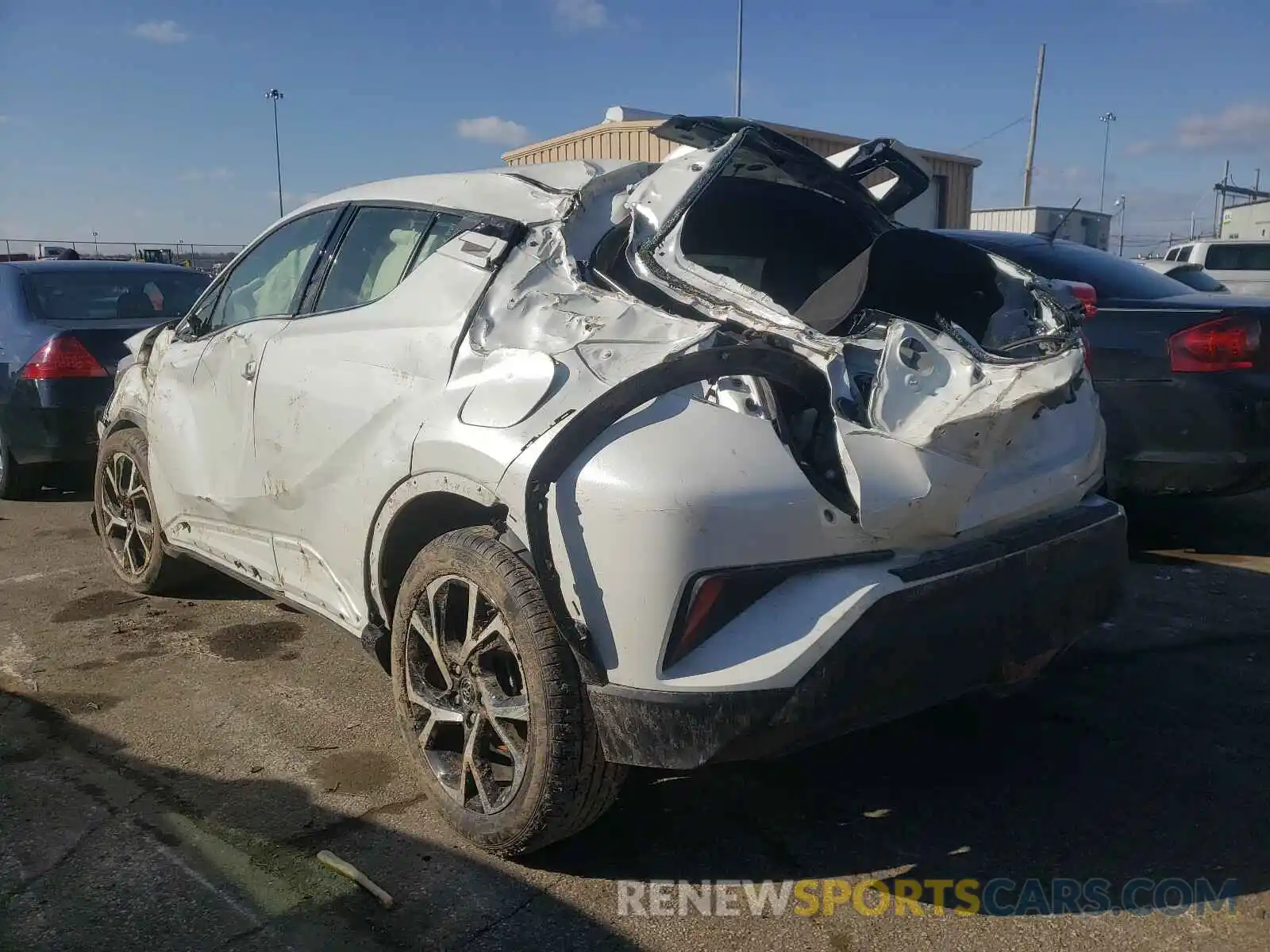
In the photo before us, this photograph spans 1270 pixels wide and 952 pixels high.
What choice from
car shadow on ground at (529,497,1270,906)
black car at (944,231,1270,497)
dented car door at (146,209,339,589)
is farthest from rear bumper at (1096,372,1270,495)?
dented car door at (146,209,339,589)

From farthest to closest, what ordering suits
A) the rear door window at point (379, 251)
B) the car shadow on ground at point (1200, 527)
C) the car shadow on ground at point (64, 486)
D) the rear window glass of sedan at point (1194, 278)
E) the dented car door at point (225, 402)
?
the rear window glass of sedan at point (1194, 278)
the car shadow on ground at point (64, 486)
the car shadow on ground at point (1200, 527)
the dented car door at point (225, 402)
the rear door window at point (379, 251)

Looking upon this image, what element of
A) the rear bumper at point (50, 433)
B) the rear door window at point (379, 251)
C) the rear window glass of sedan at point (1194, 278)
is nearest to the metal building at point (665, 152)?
the rear window glass of sedan at point (1194, 278)

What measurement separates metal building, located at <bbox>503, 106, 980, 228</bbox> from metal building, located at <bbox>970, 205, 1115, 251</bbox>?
3.08 feet

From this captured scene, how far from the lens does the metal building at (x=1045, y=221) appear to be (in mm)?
20375

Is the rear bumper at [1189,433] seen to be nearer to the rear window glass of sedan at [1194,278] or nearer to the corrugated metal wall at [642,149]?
the rear window glass of sedan at [1194,278]

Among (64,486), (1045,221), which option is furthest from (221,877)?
(1045,221)

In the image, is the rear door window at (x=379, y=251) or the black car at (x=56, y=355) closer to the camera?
the rear door window at (x=379, y=251)

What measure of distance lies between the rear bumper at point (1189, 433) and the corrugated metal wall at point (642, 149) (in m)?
11.1

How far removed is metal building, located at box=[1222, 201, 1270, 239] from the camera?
86.2 ft

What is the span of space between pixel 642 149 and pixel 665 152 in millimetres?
399

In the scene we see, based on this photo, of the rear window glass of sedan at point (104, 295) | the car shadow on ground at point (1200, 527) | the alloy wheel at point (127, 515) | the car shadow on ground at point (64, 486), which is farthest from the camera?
the car shadow on ground at point (64, 486)

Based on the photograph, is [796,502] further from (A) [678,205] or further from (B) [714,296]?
(A) [678,205]

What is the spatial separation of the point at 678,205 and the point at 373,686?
208 centimetres

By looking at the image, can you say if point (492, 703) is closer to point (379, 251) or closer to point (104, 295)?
point (379, 251)
